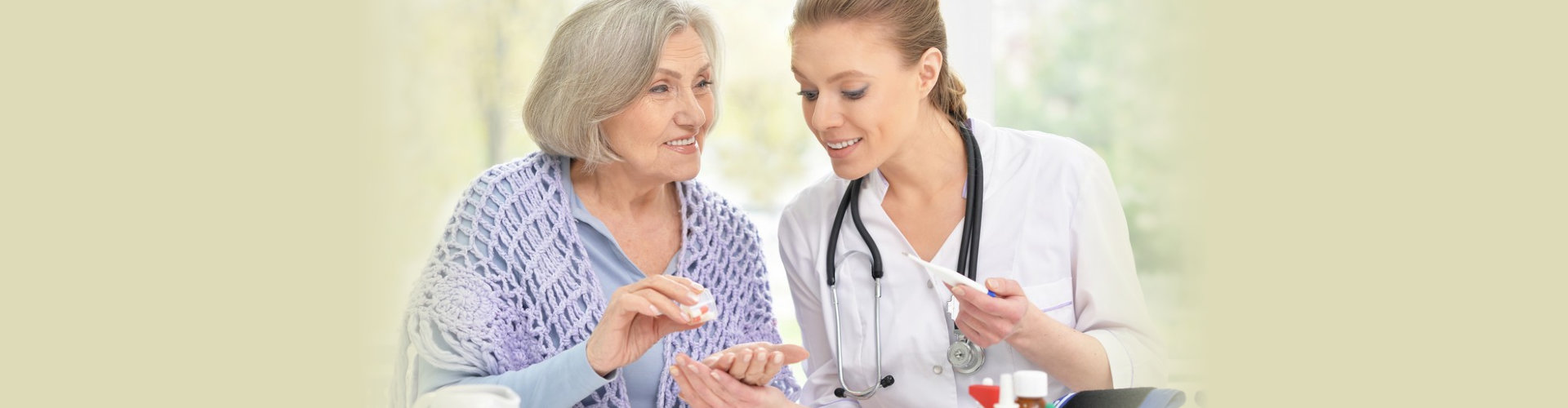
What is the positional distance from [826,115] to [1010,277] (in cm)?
43

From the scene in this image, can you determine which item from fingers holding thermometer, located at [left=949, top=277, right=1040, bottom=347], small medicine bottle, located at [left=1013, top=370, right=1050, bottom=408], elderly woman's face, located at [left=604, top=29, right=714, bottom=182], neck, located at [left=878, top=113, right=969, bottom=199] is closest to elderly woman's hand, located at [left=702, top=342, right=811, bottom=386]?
fingers holding thermometer, located at [left=949, top=277, right=1040, bottom=347]

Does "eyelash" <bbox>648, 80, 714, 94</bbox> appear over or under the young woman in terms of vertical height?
over

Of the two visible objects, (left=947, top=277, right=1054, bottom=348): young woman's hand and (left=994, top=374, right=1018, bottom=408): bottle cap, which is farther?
(left=947, top=277, right=1054, bottom=348): young woman's hand

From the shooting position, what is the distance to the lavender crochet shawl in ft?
5.63

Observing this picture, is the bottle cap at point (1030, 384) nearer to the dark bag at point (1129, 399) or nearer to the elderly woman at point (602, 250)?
the dark bag at point (1129, 399)

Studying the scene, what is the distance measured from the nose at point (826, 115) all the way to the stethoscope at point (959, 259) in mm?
238

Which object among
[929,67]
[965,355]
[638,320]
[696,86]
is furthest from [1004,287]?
[696,86]

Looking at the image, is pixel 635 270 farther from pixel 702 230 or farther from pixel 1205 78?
pixel 1205 78

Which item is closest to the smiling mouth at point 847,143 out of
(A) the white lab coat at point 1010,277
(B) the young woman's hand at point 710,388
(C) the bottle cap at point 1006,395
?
(A) the white lab coat at point 1010,277

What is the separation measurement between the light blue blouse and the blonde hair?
0.47 metres

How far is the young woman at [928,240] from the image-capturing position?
1812 millimetres

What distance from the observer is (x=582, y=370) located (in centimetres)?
167

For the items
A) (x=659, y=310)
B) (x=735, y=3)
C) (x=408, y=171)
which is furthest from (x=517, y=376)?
(x=735, y=3)

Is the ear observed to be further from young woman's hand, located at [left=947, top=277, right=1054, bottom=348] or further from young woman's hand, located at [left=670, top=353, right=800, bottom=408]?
young woman's hand, located at [left=670, top=353, right=800, bottom=408]
